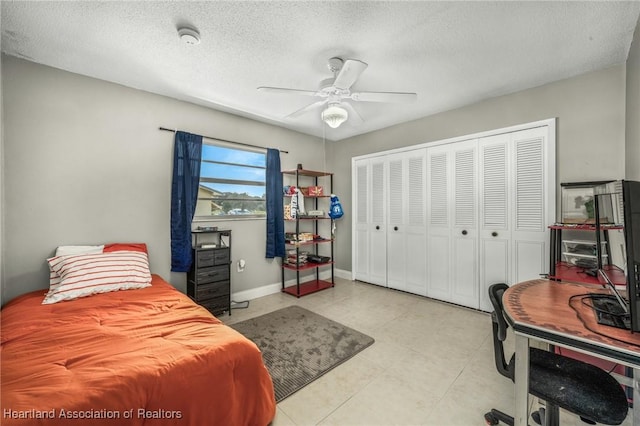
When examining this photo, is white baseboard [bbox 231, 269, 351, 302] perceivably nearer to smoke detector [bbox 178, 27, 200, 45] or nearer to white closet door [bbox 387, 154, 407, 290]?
white closet door [bbox 387, 154, 407, 290]

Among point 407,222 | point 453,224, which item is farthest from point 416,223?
point 453,224

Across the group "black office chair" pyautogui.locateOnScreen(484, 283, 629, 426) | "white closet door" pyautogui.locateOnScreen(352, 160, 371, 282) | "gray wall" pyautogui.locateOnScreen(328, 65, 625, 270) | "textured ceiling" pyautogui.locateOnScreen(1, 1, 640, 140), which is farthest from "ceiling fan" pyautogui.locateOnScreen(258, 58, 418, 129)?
"white closet door" pyautogui.locateOnScreen(352, 160, 371, 282)

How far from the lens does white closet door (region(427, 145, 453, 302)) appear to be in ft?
11.5

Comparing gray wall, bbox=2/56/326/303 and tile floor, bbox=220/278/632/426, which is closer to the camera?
tile floor, bbox=220/278/632/426

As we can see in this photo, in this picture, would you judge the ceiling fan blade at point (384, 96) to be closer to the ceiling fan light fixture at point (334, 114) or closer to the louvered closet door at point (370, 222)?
the ceiling fan light fixture at point (334, 114)

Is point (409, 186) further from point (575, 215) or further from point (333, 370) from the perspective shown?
point (333, 370)

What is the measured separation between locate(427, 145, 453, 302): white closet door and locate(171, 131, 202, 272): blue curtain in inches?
125

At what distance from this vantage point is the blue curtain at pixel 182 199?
3.06m

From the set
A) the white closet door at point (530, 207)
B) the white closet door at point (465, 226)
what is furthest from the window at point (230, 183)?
the white closet door at point (530, 207)

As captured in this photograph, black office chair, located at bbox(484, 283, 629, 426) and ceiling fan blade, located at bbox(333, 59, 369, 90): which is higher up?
ceiling fan blade, located at bbox(333, 59, 369, 90)

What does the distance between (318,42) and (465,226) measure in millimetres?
2766

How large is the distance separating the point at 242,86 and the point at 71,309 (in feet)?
8.20

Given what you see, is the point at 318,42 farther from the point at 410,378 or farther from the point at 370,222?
the point at 370,222

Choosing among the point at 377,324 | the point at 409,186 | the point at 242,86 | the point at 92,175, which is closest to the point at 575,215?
the point at 409,186
